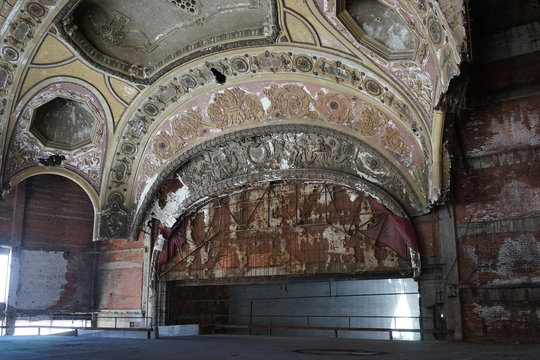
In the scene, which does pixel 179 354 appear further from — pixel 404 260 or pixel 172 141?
pixel 172 141

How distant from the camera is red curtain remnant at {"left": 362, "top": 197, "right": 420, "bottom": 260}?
11211 mm

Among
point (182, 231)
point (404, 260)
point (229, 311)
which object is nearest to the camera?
point (404, 260)

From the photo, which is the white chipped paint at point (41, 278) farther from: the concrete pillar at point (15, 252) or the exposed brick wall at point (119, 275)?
the exposed brick wall at point (119, 275)

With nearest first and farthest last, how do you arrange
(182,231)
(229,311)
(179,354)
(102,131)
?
(179,354) → (102,131) → (182,231) → (229,311)

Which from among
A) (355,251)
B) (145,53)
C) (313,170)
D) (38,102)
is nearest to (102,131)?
(38,102)

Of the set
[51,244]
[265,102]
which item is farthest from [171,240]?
[265,102]

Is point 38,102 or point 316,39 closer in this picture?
point 316,39

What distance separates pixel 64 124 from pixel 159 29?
4.32 m

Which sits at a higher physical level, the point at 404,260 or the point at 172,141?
the point at 172,141

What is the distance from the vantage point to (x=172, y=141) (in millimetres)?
14109

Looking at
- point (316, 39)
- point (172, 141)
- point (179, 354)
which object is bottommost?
point (179, 354)

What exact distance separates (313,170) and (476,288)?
181 inches

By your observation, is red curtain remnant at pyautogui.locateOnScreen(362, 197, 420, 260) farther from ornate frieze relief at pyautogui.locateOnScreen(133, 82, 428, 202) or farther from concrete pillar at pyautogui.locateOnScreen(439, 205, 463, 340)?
ornate frieze relief at pyautogui.locateOnScreen(133, 82, 428, 202)

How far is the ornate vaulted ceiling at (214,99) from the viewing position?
10352mm
